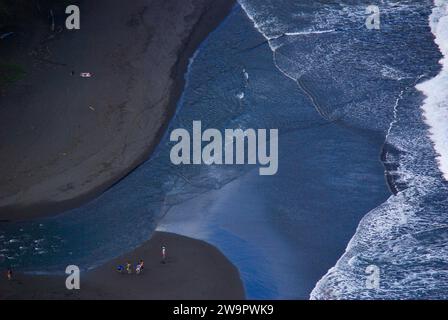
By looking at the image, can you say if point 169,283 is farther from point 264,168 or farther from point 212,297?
point 264,168

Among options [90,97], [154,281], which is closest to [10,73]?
[90,97]

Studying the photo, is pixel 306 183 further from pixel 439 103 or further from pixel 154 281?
pixel 439 103

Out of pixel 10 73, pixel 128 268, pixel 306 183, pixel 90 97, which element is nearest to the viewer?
pixel 128 268

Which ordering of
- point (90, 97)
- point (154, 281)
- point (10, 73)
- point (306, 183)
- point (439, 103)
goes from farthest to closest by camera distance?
point (439, 103)
point (10, 73)
point (90, 97)
point (306, 183)
point (154, 281)

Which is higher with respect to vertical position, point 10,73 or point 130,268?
point 10,73

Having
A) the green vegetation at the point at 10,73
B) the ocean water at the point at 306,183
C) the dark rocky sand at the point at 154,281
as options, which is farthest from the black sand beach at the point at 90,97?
the dark rocky sand at the point at 154,281

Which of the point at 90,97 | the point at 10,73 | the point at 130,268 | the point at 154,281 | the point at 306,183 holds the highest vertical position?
the point at 10,73

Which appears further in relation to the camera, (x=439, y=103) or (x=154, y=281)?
(x=439, y=103)

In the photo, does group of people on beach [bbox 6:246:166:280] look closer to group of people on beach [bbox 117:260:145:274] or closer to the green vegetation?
group of people on beach [bbox 117:260:145:274]

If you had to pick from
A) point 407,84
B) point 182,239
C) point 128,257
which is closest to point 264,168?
point 182,239
